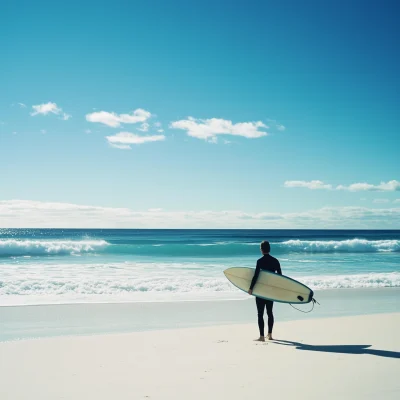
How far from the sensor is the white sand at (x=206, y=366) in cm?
400

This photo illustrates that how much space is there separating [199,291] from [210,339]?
5970 millimetres

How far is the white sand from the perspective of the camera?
4.00 meters

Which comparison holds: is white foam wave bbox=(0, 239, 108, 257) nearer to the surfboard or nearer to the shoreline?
the shoreline

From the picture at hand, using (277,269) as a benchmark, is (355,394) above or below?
below

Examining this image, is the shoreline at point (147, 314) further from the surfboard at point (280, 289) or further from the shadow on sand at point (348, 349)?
the shadow on sand at point (348, 349)

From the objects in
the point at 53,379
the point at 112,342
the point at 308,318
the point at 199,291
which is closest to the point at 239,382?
the point at 53,379

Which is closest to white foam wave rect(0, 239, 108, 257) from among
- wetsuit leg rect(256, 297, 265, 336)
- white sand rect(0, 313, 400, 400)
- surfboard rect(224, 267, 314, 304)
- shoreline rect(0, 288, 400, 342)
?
shoreline rect(0, 288, 400, 342)

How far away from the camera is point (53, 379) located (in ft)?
14.5

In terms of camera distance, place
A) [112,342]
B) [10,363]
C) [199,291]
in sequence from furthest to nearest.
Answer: [199,291], [112,342], [10,363]

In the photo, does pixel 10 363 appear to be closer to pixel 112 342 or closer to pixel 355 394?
pixel 112 342

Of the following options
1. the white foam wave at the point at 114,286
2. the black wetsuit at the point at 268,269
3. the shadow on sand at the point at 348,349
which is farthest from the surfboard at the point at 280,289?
the white foam wave at the point at 114,286

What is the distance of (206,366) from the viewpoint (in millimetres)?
4812

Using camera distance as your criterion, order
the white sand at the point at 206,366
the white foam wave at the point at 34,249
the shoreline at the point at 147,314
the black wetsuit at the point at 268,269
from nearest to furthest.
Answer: the white sand at the point at 206,366, the black wetsuit at the point at 268,269, the shoreline at the point at 147,314, the white foam wave at the point at 34,249

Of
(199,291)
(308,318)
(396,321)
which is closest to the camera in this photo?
(396,321)
